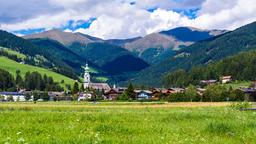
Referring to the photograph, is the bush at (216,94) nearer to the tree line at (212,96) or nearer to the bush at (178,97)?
the tree line at (212,96)

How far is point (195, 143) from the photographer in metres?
16.7

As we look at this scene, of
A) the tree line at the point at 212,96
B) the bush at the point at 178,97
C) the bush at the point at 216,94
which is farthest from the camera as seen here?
the bush at the point at 178,97

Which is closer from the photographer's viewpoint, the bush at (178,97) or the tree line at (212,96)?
the tree line at (212,96)

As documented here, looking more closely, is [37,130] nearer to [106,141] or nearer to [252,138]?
[106,141]

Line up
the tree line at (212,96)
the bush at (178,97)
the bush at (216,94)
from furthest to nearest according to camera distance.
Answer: the bush at (178,97) → the bush at (216,94) → the tree line at (212,96)

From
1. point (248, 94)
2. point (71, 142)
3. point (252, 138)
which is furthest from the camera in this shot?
point (248, 94)

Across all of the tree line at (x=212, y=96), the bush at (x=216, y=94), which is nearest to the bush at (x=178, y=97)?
the tree line at (x=212, y=96)

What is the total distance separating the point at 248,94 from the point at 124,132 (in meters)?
169

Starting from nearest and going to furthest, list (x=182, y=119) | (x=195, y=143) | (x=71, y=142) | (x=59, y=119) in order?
1. (x=71, y=142)
2. (x=195, y=143)
3. (x=59, y=119)
4. (x=182, y=119)

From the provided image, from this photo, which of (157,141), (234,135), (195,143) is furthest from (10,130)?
(234,135)

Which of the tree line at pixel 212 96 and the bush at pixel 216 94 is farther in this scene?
the bush at pixel 216 94

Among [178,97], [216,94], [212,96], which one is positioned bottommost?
[212,96]

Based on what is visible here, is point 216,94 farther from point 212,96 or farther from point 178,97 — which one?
point 178,97

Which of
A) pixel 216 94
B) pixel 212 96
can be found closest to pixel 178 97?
pixel 212 96
